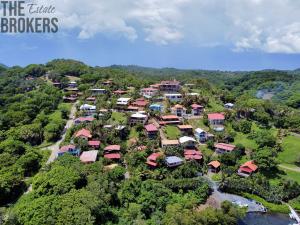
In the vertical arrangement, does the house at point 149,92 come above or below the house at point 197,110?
above

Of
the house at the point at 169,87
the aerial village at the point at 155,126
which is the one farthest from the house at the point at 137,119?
the house at the point at 169,87

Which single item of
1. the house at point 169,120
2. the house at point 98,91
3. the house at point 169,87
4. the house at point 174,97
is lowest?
the house at point 169,120

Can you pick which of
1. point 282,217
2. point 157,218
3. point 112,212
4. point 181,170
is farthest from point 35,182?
point 282,217

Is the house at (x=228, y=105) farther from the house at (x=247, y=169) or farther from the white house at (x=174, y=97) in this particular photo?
the house at (x=247, y=169)

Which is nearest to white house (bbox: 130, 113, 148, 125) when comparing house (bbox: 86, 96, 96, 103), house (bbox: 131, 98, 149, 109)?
house (bbox: 131, 98, 149, 109)

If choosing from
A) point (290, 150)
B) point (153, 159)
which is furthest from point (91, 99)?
point (290, 150)

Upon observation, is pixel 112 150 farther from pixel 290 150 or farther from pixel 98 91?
pixel 290 150
